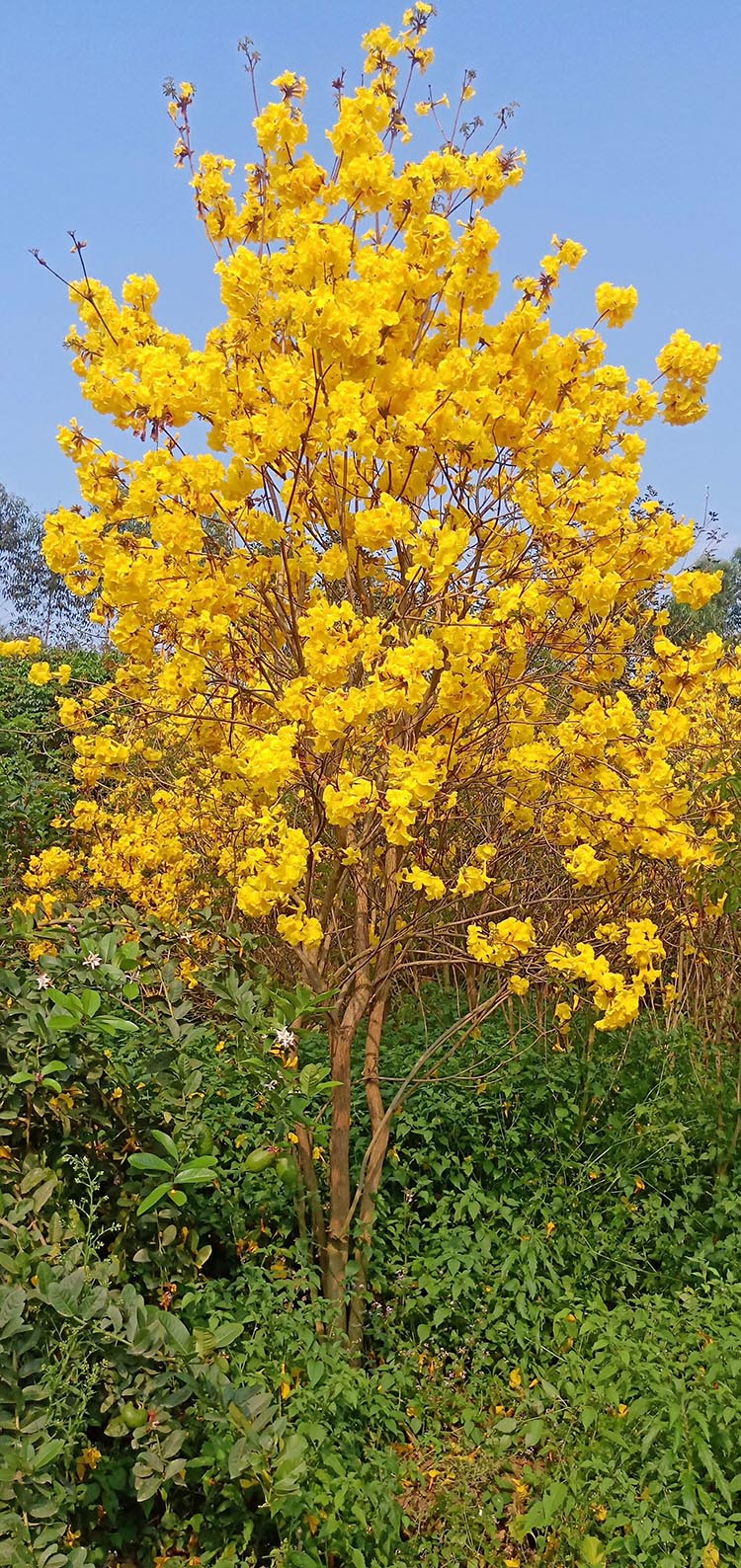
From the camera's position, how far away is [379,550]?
347 cm

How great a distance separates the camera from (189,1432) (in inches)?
100

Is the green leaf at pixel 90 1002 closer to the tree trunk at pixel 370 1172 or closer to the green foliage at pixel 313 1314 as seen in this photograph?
the green foliage at pixel 313 1314

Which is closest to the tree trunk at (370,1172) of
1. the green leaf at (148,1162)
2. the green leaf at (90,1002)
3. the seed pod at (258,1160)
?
the seed pod at (258,1160)

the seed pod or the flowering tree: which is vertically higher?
the flowering tree

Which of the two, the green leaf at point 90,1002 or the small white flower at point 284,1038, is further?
the small white flower at point 284,1038

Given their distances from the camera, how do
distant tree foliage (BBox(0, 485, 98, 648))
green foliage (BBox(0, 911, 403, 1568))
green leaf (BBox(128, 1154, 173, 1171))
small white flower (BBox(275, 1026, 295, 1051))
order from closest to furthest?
green foliage (BBox(0, 911, 403, 1568)) < green leaf (BBox(128, 1154, 173, 1171)) < small white flower (BBox(275, 1026, 295, 1051)) < distant tree foliage (BBox(0, 485, 98, 648))

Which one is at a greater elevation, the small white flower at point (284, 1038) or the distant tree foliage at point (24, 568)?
the distant tree foliage at point (24, 568)

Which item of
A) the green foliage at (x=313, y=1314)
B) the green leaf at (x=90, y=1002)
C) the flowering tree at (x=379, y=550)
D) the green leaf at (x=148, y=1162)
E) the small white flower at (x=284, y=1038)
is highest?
the flowering tree at (x=379, y=550)

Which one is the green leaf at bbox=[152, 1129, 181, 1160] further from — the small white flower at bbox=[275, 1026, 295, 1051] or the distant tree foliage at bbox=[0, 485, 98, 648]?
the distant tree foliage at bbox=[0, 485, 98, 648]

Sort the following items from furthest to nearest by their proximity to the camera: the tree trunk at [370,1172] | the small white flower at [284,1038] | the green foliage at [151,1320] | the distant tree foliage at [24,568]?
1. the distant tree foliage at [24,568]
2. the tree trunk at [370,1172]
3. the small white flower at [284,1038]
4. the green foliage at [151,1320]

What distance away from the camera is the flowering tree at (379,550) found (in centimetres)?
313

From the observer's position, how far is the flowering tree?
3127 millimetres

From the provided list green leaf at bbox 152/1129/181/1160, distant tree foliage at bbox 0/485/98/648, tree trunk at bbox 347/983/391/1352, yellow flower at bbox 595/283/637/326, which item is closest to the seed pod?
green leaf at bbox 152/1129/181/1160

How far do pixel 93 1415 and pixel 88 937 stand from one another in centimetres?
123
